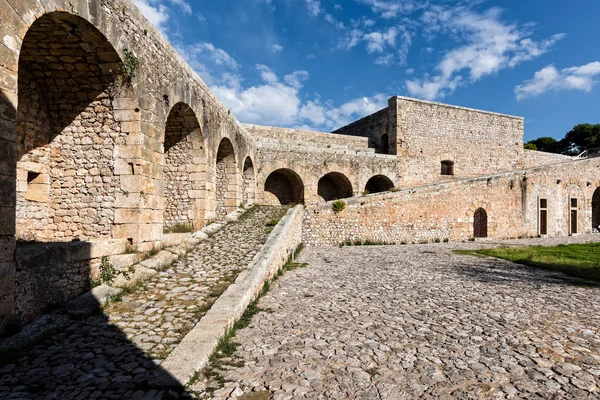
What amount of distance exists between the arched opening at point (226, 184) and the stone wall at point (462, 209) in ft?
9.83

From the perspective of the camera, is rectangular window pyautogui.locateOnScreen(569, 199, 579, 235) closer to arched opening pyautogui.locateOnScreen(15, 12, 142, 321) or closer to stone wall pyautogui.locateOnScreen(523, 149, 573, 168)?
stone wall pyautogui.locateOnScreen(523, 149, 573, 168)

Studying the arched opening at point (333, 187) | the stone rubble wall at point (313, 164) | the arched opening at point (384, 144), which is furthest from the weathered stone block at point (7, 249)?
the arched opening at point (384, 144)

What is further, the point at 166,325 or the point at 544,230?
the point at 544,230

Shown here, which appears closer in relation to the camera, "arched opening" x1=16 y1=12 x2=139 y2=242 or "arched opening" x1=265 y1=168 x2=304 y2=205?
"arched opening" x1=16 y1=12 x2=139 y2=242

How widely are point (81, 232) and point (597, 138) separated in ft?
183

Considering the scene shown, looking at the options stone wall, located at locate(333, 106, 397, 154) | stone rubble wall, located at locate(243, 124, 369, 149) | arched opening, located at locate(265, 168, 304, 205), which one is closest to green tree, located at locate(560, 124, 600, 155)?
stone wall, located at locate(333, 106, 397, 154)

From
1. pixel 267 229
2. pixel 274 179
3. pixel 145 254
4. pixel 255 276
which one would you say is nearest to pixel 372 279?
pixel 255 276

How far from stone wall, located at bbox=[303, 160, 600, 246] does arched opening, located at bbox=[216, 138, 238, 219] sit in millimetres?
2997

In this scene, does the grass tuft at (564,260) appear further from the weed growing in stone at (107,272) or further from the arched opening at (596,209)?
the arched opening at (596,209)

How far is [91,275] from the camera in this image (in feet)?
18.0

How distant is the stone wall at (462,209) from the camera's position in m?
14.7

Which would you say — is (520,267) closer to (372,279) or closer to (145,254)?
(372,279)

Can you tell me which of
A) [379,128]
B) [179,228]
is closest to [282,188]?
[379,128]

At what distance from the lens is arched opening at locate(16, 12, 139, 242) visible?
6184mm
